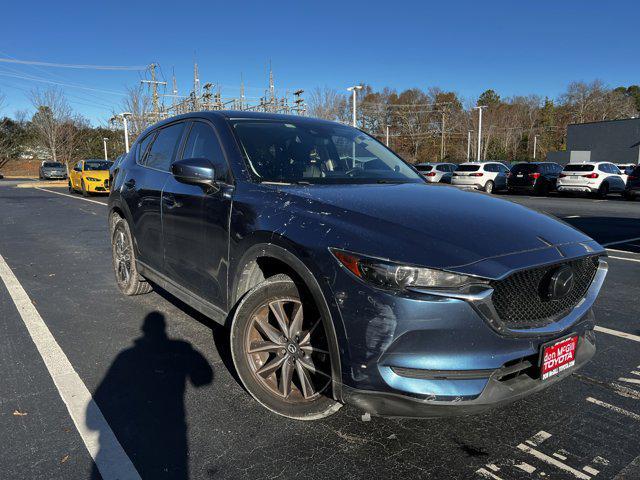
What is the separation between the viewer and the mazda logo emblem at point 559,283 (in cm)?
239

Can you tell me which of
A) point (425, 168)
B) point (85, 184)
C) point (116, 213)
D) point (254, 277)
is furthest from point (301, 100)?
point (254, 277)

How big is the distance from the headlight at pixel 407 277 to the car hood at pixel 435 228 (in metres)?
0.03

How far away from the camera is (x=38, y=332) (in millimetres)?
4238

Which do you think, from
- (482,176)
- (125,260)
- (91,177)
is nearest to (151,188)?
(125,260)

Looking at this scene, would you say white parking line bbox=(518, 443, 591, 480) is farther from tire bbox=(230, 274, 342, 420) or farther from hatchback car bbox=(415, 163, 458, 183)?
hatchback car bbox=(415, 163, 458, 183)

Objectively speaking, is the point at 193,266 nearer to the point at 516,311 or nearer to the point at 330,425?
the point at 330,425

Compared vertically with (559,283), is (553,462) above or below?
below

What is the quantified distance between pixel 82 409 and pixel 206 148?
194 cm

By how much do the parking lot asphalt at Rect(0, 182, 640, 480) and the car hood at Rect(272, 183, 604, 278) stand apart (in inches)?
40.4

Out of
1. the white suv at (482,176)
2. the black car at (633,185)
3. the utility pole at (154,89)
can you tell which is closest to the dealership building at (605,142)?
the white suv at (482,176)

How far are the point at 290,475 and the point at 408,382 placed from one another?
0.76 meters

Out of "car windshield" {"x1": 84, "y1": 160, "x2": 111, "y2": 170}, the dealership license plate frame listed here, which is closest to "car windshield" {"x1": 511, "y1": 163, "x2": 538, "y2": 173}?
"car windshield" {"x1": 84, "y1": 160, "x2": 111, "y2": 170}

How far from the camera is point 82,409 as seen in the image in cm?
294

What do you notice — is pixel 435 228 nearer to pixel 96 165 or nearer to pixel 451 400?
pixel 451 400
